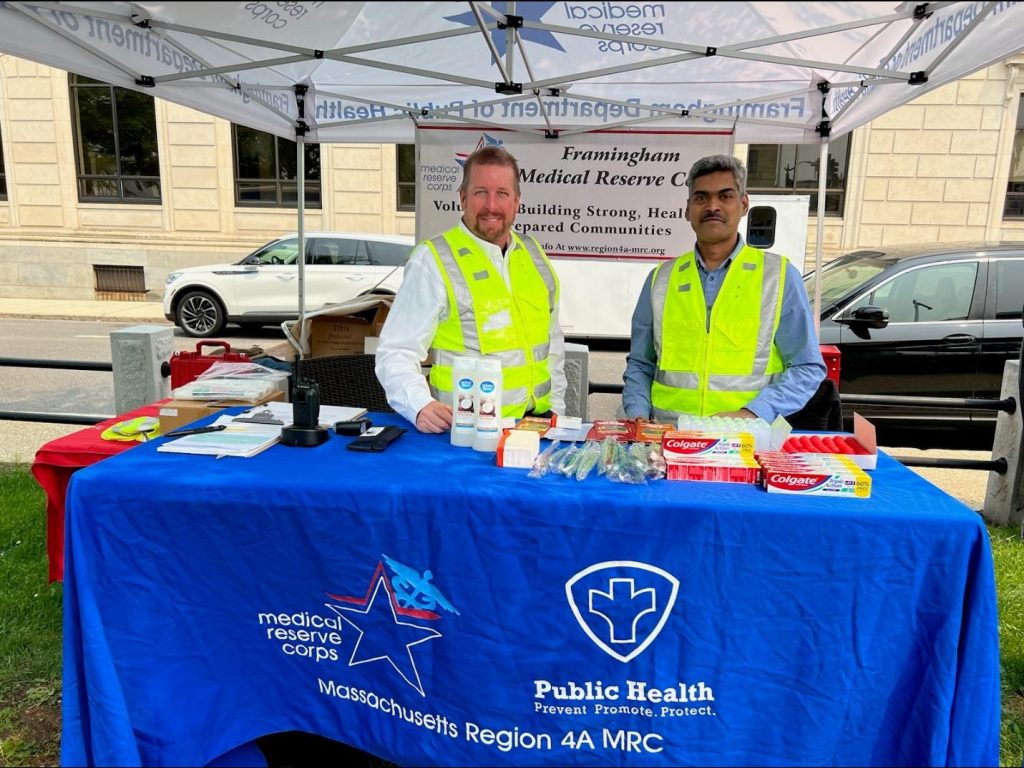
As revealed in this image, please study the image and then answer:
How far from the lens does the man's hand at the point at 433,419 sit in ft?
7.97

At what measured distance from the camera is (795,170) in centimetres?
1438

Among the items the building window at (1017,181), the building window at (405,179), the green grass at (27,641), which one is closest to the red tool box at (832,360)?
the green grass at (27,641)

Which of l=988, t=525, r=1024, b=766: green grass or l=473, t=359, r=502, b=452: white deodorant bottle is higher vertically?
l=473, t=359, r=502, b=452: white deodorant bottle

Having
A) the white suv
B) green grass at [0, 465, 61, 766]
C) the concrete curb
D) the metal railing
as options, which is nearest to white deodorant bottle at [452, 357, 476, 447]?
green grass at [0, 465, 61, 766]

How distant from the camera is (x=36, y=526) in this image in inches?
165

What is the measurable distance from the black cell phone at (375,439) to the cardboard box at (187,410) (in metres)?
0.95

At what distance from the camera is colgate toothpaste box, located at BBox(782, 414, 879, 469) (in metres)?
2.12

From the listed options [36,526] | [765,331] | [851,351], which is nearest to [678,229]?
[851,351]

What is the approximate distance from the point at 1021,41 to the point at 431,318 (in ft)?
8.76

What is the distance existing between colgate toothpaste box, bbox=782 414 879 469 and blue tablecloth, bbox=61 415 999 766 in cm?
11

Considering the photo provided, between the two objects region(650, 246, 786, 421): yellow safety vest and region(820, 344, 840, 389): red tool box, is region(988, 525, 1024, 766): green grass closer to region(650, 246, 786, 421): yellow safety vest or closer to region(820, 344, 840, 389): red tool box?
region(820, 344, 840, 389): red tool box

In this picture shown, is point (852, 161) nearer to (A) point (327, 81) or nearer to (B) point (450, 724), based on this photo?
(A) point (327, 81)

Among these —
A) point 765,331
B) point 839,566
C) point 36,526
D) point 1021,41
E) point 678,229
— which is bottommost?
point 36,526

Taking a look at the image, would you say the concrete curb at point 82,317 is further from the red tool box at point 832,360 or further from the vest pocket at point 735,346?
the vest pocket at point 735,346
